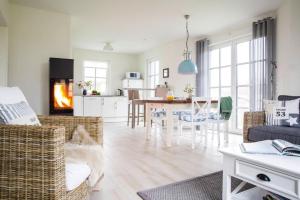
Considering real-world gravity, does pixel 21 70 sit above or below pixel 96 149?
above

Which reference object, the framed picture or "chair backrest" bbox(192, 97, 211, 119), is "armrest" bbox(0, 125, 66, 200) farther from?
the framed picture

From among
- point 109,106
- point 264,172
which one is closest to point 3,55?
point 109,106

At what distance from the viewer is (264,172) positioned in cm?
130

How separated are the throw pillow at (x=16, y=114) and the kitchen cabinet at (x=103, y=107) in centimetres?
507

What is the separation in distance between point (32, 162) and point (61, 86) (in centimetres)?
332

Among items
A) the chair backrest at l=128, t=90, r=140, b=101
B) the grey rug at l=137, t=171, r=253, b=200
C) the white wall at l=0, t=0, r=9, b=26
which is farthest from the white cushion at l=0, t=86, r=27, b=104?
the chair backrest at l=128, t=90, r=140, b=101

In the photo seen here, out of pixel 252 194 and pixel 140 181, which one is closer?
pixel 252 194

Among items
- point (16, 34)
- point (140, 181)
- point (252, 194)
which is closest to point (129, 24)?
point (16, 34)

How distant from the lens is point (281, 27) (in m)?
3.87

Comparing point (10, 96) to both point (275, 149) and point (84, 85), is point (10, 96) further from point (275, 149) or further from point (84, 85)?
point (84, 85)

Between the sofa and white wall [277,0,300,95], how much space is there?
0.63 metres

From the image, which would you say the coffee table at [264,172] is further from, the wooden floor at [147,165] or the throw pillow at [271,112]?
the throw pillow at [271,112]

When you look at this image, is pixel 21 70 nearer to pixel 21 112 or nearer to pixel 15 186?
pixel 21 112

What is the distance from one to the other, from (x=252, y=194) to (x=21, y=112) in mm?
1761
